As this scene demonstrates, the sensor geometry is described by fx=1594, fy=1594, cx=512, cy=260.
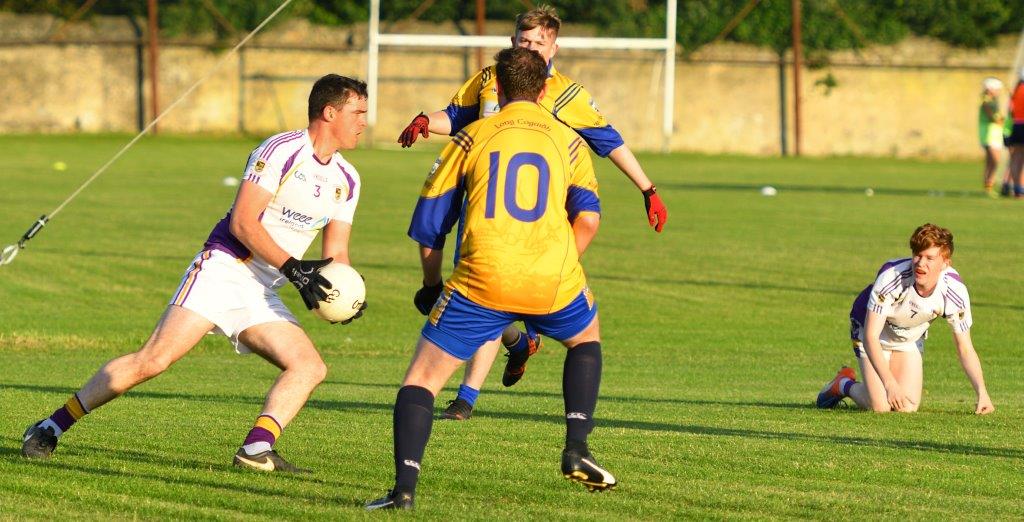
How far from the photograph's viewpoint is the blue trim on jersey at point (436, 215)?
645 cm

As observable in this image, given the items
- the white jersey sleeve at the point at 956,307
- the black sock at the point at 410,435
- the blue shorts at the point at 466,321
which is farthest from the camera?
the white jersey sleeve at the point at 956,307

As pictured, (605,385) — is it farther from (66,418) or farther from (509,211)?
(509,211)

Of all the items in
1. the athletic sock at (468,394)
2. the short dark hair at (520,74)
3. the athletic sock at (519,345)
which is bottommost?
the athletic sock at (468,394)

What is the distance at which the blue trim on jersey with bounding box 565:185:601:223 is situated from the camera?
700 cm

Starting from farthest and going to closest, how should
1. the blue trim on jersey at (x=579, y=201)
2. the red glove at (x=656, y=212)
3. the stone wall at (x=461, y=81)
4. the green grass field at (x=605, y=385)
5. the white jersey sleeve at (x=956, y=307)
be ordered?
the stone wall at (x=461, y=81) < the white jersey sleeve at (x=956, y=307) < the red glove at (x=656, y=212) < the blue trim on jersey at (x=579, y=201) < the green grass field at (x=605, y=385)

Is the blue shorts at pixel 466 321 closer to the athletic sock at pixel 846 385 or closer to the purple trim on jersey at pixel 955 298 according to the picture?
the purple trim on jersey at pixel 955 298

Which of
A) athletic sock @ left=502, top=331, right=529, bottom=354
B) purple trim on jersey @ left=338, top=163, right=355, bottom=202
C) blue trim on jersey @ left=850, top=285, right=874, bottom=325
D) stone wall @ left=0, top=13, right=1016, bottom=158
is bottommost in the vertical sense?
athletic sock @ left=502, top=331, right=529, bottom=354

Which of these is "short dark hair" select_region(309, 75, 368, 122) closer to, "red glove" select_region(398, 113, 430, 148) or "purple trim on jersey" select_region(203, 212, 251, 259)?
"purple trim on jersey" select_region(203, 212, 251, 259)

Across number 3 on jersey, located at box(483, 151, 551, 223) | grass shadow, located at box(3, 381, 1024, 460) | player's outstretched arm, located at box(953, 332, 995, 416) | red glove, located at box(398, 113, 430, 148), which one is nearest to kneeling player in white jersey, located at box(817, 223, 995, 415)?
player's outstretched arm, located at box(953, 332, 995, 416)

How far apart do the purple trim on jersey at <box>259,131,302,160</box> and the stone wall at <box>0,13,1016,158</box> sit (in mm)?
40075

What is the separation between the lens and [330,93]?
24.4 feet

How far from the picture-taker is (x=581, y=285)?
21.6ft

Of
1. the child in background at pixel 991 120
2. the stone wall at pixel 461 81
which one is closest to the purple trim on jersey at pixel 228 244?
the child in background at pixel 991 120

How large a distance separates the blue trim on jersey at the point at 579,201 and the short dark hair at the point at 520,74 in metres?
0.58
